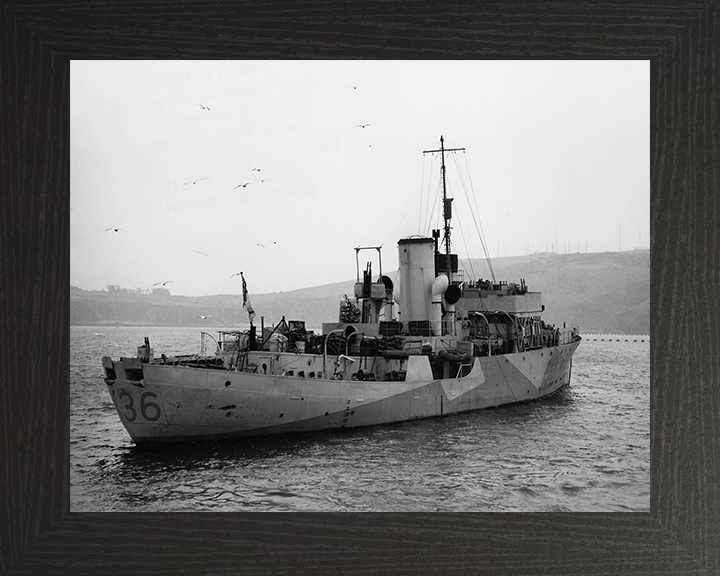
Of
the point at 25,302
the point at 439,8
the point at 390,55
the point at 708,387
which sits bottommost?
the point at 708,387

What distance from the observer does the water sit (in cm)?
562

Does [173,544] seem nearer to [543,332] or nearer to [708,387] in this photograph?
[708,387]

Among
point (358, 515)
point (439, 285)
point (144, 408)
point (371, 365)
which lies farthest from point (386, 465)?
point (439, 285)

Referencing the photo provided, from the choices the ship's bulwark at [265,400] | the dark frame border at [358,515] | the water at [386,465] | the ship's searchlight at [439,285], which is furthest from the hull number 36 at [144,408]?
the ship's searchlight at [439,285]

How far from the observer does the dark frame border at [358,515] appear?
14.3 feet

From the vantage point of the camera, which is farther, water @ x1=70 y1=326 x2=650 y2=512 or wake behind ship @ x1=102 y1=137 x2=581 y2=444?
wake behind ship @ x1=102 y1=137 x2=581 y2=444

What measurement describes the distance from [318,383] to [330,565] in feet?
21.2

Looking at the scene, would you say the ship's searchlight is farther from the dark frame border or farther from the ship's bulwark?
the dark frame border

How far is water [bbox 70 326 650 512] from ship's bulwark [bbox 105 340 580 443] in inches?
10.4

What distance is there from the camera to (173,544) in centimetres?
435

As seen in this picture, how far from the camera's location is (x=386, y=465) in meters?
8.30

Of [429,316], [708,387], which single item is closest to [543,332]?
[429,316]

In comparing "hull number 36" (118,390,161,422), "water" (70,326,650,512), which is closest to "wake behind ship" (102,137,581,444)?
"hull number 36" (118,390,161,422)

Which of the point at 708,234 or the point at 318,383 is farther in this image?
the point at 318,383
